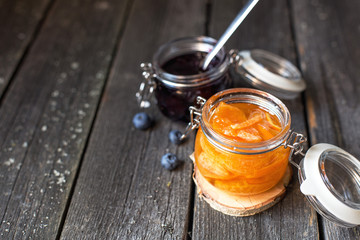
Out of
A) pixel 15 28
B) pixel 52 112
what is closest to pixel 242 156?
pixel 52 112

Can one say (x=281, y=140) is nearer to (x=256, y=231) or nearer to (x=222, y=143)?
(x=222, y=143)

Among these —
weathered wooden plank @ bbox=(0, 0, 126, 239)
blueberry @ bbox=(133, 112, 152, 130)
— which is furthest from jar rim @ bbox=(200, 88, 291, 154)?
weathered wooden plank @ bbox=(0, 0, 126, 239)

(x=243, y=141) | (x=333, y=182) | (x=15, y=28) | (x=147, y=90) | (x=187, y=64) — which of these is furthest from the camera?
(x=15, y=28)

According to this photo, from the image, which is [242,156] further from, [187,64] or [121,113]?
[121,113]

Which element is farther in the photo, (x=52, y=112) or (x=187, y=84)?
(x=52, y=112)

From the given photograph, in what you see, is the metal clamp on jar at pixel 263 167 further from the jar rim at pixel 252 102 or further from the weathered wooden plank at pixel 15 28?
the weathered wooden plank at pixel 15 28

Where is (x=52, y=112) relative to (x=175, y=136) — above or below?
below
